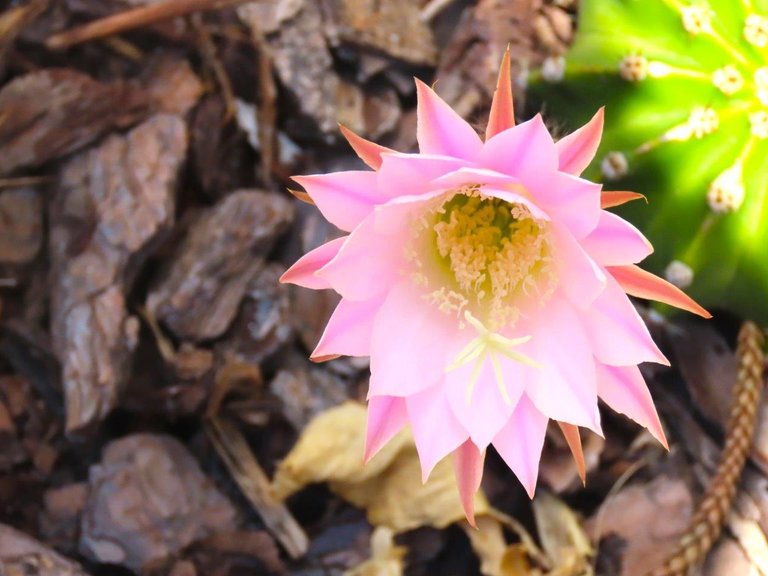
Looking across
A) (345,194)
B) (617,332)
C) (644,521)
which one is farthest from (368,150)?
(644,521)

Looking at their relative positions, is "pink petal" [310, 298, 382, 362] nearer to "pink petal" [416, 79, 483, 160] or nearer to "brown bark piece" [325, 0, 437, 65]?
"pink petal" [416, 79, 483, 160]

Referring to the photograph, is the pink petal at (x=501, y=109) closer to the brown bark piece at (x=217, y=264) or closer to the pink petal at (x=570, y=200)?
the pink petal at (x=570, y=200)

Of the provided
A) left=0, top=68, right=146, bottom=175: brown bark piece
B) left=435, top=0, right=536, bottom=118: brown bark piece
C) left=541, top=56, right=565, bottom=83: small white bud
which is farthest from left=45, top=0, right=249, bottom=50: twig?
left=541, top=56, right=565, bottom=83: small white bud

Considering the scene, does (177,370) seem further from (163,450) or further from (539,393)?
(539,393)

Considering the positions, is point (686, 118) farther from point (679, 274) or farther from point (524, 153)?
point (524, 153)

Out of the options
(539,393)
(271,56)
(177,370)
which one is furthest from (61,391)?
(539,393)

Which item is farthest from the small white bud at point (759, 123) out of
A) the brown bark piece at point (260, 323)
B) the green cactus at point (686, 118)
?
the brown bark piece at point (260, 323)
